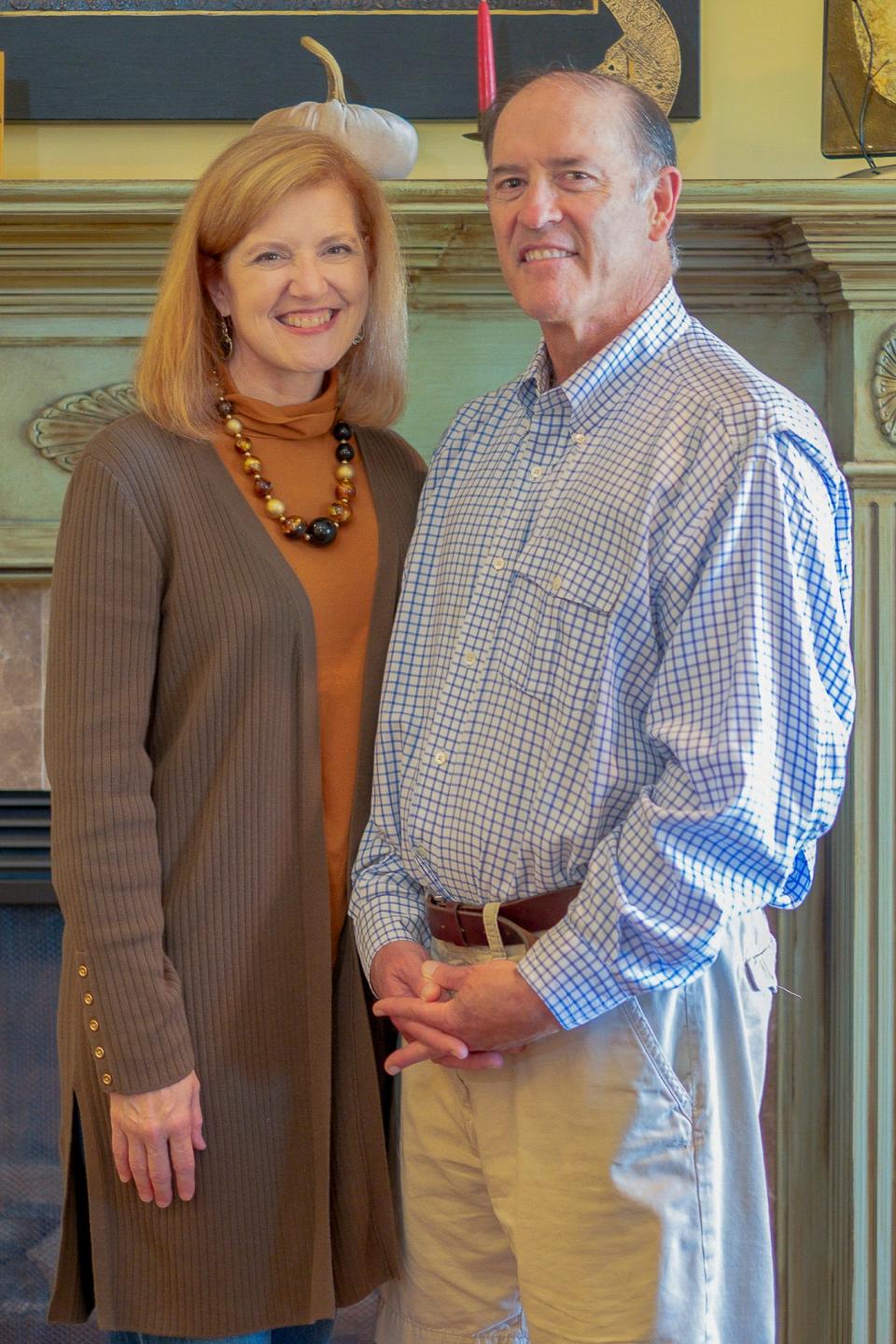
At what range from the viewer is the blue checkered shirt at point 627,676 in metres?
1.12

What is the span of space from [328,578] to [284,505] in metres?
0.09

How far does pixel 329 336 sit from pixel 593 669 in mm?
489

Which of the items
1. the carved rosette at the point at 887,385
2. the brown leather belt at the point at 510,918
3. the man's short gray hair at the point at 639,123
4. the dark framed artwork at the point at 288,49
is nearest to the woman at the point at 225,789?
the brown leather belt at the point at 510,918

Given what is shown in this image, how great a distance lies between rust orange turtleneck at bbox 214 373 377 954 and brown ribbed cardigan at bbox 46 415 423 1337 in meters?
0.02

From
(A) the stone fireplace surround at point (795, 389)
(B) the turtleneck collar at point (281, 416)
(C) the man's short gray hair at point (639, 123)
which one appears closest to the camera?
(C) the man's short gray hair at point (639, 123)

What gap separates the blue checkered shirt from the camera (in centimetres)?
112

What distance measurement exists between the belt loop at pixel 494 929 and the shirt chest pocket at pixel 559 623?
196mm

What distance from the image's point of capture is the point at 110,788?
51.2 inches

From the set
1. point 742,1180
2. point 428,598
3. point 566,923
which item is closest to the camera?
point 566,923

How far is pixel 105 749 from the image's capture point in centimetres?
130

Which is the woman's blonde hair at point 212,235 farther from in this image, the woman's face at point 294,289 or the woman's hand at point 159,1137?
Answer: the woman's hand at point 159,1137

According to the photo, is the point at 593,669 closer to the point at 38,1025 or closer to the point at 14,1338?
the point at 38,1025

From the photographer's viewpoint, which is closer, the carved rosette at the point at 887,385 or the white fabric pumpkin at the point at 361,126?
the white fabric pumpkin at the point at 361,126

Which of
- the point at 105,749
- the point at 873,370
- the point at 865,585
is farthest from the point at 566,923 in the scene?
the point at 873,370
